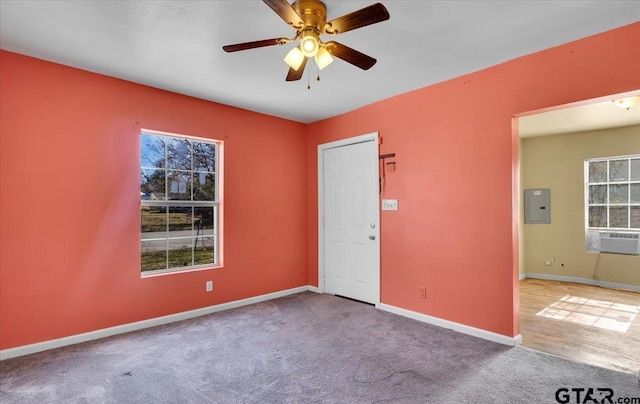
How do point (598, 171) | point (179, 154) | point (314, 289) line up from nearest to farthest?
point (179, 154) → point (314, 289) → point (598, 171)

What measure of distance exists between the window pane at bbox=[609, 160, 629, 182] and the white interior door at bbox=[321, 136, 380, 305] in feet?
13.5

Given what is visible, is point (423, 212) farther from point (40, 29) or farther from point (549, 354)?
point (40, 29)

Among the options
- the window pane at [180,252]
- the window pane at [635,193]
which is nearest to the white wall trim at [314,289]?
the window pane at [180,252]

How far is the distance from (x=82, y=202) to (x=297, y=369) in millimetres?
2542

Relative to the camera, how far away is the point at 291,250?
4875mm

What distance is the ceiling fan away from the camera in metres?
1.79

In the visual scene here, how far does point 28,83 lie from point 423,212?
400cm

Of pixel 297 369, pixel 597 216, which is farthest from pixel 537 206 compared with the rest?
pixel 297 369

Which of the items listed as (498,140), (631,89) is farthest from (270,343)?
(631,89)

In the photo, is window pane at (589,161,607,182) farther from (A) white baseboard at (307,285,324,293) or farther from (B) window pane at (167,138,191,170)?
(B) window pane at (167,138,191,170)

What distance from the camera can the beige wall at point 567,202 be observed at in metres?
5.06

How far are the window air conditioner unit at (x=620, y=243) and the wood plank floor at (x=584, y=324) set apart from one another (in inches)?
25.1

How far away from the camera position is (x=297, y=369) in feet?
8.44

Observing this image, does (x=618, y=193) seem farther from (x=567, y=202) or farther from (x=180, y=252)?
(x=180, y=252)
